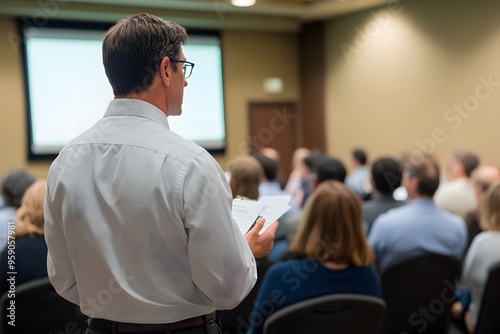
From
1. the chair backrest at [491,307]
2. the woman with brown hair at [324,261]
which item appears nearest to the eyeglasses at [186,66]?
the woman with brown hair at [324,261]

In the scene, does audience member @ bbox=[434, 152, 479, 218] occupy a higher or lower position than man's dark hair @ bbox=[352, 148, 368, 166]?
lower

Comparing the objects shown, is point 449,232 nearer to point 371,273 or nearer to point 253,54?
point 371,273

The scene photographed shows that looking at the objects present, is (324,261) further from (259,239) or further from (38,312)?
(38,312)

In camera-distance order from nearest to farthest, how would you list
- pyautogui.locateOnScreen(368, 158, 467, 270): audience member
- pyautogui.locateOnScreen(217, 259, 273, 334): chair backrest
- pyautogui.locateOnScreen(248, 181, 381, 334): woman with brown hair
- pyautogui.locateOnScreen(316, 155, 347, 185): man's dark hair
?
pyautogui.locateOnScreen(248, 181, 381, 334): woman with brown hair < pyautogui.locateOnScreen(217, 259, 273, 334): chair backrest < pyautogui.locateOnScreen(368, 158, 467, 270): audience member < pyautogui.locateOnScreen(316, 155, 347, 185): man's dark hair

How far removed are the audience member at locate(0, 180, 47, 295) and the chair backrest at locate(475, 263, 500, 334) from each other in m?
1.96

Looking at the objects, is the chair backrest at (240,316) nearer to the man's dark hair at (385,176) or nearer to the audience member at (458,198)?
the man's dark hair at (385,176)

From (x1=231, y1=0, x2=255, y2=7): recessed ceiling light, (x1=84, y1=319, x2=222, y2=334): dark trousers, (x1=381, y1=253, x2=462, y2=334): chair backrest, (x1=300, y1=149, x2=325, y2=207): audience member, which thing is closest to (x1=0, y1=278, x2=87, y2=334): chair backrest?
(x1=84, y1=319, x2=222, y2=334): dark trousers

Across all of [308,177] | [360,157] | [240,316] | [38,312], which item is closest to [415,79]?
[360,157]

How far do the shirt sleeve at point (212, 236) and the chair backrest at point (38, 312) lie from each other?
3.83ft

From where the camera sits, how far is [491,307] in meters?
2.44

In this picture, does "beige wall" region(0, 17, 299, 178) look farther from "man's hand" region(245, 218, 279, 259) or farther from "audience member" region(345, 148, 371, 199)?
"man's hand" region(245, 218, 279, 259)

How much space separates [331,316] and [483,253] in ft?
4.33

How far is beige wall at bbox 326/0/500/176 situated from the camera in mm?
6535

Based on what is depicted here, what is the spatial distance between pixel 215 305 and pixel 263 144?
763 centimetres
